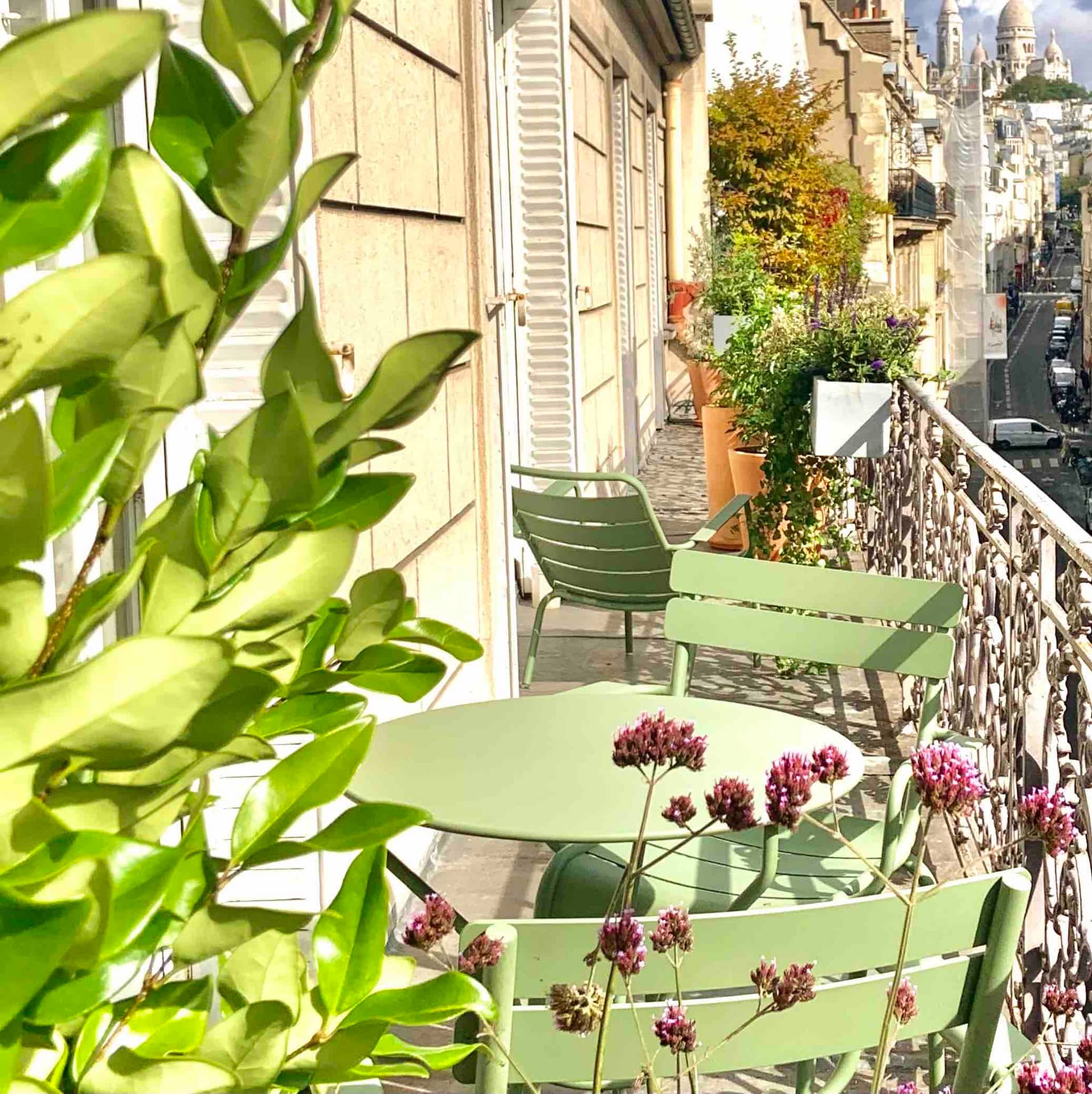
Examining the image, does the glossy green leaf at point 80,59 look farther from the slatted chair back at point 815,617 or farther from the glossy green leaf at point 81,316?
the slatted chair back at point 815,617

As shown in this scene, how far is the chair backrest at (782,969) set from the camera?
1.28 metres

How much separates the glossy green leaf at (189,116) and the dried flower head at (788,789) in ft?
2.51

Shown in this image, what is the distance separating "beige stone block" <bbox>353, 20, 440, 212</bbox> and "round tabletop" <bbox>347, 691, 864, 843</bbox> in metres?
1.39

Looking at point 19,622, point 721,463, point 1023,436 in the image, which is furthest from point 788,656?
point 1023,436

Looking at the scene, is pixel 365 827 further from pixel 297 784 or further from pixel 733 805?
pixel 733 805

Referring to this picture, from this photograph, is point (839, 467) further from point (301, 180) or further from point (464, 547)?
point (301, 180)

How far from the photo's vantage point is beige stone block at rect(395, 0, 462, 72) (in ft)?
13.5


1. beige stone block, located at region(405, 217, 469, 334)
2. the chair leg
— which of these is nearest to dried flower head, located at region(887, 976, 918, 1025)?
beige stone block, located at region(405, 217, 469, 334)

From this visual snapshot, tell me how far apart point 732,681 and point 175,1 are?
12.6 ft

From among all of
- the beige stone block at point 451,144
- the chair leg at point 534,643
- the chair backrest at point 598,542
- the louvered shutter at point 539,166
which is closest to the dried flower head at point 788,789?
the beige stone block at point 451,144

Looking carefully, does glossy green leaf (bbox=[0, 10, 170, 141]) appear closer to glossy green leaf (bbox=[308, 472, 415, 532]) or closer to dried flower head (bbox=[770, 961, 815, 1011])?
glossy green leaf (bbox=[308, 472, 415, 532])

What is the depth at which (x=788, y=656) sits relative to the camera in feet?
10.5

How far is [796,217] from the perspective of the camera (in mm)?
18125

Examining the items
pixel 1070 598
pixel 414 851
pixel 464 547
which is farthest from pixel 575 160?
pixel 1070 598
